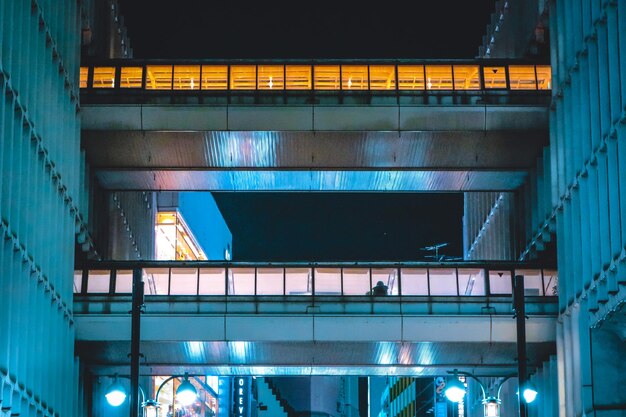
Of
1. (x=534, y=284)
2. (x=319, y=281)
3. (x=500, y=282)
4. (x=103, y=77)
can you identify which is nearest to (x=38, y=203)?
(x=103, y=77)

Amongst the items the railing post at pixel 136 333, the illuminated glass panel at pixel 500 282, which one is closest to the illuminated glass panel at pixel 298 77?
the illuminated glass panel at pixel 500 282

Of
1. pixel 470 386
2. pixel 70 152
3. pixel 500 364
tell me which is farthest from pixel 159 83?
pixel 470 386

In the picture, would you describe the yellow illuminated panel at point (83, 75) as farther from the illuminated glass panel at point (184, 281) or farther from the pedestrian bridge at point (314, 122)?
the illuminated glass panel at point (184, 281)

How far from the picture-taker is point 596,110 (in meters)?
43.7

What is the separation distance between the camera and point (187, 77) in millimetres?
55656

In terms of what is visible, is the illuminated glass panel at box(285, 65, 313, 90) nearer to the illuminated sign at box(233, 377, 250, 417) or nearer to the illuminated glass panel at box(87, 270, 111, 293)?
the illuminated glass panel at box(87, 270, 111, 293)

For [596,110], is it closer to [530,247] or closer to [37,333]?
[530,247]

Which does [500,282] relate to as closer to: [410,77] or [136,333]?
[410,77]

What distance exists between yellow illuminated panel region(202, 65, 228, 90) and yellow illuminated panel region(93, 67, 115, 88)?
12.6ft

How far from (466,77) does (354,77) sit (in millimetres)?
4743

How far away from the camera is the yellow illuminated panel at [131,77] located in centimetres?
5541

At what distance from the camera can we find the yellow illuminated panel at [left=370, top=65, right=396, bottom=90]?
56.0 m

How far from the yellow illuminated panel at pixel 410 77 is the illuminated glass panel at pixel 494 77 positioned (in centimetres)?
269

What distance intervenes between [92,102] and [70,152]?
13.0ft
